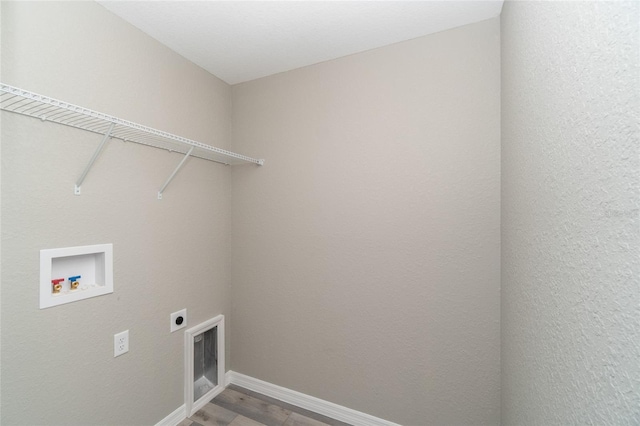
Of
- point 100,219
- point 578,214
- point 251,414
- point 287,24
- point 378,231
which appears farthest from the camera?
point 251,414

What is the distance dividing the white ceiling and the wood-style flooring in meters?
2.48

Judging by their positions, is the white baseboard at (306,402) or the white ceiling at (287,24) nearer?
the white ceiling at (287,24)

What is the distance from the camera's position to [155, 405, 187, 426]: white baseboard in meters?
1.58

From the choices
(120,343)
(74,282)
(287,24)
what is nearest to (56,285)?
(74,282)

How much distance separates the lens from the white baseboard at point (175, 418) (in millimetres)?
1580

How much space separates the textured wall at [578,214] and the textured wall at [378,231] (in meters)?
0.39

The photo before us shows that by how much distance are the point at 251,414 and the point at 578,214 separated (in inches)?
82.9

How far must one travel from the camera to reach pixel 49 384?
1118 millimetres

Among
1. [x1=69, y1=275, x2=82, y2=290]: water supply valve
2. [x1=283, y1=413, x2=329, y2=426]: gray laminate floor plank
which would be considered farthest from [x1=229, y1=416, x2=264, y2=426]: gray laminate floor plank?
[x1=69, y1=275, x2=82, y2=290]: water supply valve

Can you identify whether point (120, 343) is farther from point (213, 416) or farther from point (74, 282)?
point (213, 416)

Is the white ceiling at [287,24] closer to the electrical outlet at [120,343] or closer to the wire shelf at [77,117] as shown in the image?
the wire shelf at [77,117]

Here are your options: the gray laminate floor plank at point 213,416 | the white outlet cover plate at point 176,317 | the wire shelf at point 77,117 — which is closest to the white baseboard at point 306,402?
the gray laminate floor plank at point 213,416

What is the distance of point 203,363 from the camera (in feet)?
6.30

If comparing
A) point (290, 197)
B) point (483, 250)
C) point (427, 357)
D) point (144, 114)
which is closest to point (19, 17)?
point (144, 114)
